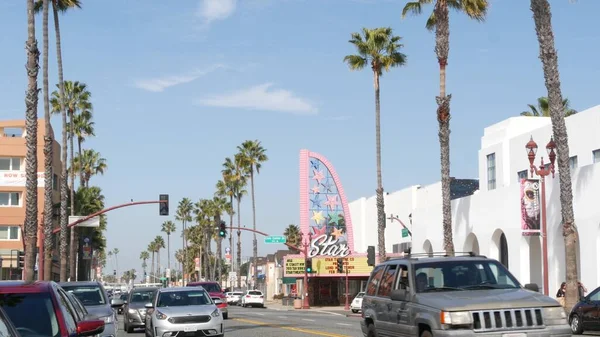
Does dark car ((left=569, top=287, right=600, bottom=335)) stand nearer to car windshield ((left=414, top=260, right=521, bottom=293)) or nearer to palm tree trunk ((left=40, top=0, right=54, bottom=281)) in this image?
car windshield ((left=414, top=260, right=521, bottom=293))

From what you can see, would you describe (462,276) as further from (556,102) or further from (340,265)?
(340,265)

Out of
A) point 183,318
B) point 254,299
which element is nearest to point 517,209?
point 183,318

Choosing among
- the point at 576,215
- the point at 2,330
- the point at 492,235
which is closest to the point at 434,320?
the point at 2,330

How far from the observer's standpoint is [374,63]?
57438 millimetres

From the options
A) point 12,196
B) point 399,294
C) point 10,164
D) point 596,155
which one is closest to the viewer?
point 399,294

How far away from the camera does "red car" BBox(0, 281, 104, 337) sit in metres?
10.1

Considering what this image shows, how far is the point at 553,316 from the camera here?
12211mm

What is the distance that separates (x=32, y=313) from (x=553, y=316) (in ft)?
22.2

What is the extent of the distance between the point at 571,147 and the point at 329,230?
3565cm

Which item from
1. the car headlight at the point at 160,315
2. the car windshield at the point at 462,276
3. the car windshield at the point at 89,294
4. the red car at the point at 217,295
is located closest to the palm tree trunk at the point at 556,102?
the red car at the point at 217,295

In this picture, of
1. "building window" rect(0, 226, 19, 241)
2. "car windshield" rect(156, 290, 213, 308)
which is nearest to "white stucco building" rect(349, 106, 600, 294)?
"car windshield" rect(156, 290, 213, 308)

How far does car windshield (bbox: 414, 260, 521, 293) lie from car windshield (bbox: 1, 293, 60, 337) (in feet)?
18.5

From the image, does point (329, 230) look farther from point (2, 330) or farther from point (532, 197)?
point (2, 330)

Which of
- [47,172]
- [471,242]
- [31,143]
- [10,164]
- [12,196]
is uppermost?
[10,164]
